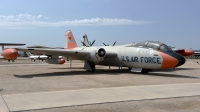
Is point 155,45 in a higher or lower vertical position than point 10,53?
higher

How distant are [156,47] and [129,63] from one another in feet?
8.74

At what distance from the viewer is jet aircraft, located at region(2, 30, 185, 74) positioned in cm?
1625

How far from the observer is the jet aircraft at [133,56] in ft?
53.3

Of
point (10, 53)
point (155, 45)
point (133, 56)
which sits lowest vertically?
point (133, 56)

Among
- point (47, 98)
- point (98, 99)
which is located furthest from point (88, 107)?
point (47, 98)

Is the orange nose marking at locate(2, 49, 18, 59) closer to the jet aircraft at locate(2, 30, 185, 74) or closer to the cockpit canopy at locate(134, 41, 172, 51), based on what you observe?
the jet aircraft at locate(2, 30, 185, 74)

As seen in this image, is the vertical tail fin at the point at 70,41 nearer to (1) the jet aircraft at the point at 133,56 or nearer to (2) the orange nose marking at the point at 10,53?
(1) the jet aircraft at the point at 133,56

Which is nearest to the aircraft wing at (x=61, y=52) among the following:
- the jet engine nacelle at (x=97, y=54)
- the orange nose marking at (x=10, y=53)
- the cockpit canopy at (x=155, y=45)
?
the jet engine nacelle at (x=97, y=54)

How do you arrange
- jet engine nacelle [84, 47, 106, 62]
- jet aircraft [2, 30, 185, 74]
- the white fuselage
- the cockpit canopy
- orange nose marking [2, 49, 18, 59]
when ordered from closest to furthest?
orange nose marking [2, 49, 18, 59]
jet aircraft [2, 30, 185, 74]
the white fuselage
the cockpit canopy
jet engine nacelle [84, 47, 106, 62]

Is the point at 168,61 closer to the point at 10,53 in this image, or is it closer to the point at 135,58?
the point at 135,58

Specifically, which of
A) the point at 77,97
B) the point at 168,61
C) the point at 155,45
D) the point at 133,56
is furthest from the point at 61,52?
the point at 77,97

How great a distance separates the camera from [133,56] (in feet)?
59.7

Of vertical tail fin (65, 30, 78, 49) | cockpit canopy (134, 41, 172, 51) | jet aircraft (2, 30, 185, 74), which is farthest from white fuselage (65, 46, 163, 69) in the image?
vertical tail fin (65, 30, 78, 49)

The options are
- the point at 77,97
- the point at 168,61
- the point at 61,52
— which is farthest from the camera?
the point at 61,52
